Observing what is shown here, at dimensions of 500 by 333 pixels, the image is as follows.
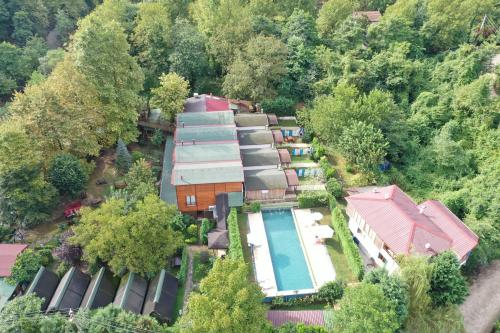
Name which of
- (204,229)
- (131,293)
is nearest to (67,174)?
(204,229)

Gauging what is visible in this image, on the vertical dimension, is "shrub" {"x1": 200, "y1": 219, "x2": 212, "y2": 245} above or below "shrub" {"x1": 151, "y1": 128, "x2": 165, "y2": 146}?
below

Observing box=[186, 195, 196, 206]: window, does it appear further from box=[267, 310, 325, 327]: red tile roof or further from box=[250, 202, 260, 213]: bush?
box=[267, 310, 325, 327]: red tile roof

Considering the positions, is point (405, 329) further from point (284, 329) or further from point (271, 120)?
point (271, 120)

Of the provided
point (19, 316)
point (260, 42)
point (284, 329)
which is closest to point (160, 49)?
point (260, 42)

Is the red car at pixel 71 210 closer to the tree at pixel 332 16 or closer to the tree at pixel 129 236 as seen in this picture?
the tree at pixel 129 236

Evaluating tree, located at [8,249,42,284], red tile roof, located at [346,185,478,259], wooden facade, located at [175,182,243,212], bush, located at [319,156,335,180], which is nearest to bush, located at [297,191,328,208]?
bush, located at [319,156,335,180]

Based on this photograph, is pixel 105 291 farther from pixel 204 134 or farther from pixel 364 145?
pixel 364 145
